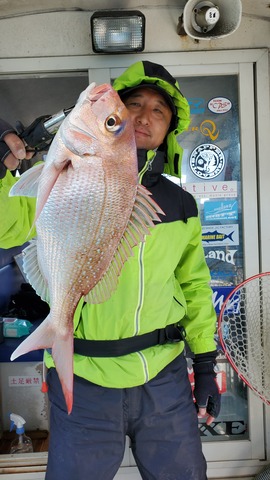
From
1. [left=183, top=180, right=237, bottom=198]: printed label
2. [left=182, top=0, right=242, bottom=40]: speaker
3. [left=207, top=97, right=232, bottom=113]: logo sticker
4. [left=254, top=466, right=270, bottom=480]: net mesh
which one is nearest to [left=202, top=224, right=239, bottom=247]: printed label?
[left=183, top=180, right=237, bottom=198]: printed label

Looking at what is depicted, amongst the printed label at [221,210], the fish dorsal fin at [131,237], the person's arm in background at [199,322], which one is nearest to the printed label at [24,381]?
the person's arm in background at [199,322]

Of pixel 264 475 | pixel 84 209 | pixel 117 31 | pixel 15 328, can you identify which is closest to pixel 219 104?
pixel 117 31

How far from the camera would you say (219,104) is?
331 centimetres

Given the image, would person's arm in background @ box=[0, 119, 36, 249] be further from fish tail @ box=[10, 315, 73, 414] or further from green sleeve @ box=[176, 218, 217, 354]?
green sleeve @ box=[176, 218, 217, 354]

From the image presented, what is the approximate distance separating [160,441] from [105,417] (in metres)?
0.32

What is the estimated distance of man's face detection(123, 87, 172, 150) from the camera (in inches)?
85.9

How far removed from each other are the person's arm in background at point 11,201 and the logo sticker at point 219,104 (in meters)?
2.06

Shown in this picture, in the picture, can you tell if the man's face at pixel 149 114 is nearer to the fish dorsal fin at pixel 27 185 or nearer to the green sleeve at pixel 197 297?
the green sleeve at pixel 197 297

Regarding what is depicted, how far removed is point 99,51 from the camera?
305cm

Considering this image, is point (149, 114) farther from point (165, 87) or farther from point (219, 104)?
point (219, 104)

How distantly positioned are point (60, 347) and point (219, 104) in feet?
8.26

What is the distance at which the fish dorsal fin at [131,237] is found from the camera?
145 cm

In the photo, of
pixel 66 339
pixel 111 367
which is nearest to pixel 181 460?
pixel 111 367

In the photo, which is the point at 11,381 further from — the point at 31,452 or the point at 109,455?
the point at 109,455
